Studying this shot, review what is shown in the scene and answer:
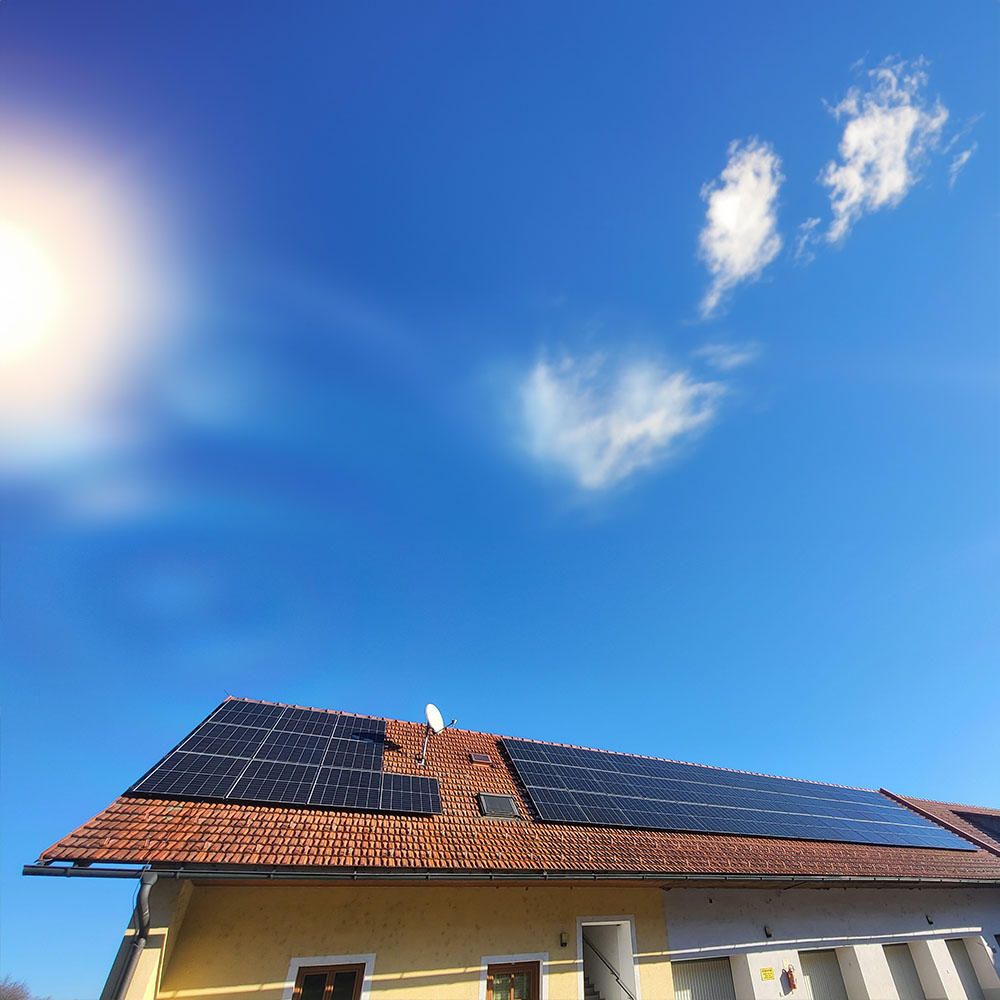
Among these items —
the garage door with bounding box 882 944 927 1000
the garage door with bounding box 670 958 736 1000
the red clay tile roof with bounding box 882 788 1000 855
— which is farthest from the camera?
the red clay tile roof with bounding box 882 788 1000 855

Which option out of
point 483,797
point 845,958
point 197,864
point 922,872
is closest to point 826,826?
point 922,872

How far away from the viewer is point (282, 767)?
10.5 meters

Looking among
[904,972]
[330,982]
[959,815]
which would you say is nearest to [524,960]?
[330,982]

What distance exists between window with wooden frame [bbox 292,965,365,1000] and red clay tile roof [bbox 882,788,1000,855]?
25.3m

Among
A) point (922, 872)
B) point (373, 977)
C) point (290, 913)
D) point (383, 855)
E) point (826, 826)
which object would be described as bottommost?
point (373, 977)

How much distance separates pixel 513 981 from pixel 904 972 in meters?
13.0

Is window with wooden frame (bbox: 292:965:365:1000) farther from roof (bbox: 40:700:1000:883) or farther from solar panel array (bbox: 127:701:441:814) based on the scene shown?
solar panel array (bbox: 127:701:441:814)

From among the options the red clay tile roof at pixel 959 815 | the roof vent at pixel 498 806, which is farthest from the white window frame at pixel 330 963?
the red clay tile roof at pixel 959 815

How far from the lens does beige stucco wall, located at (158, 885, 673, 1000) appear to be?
7.96 metres

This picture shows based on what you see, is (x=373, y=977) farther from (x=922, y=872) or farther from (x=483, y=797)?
(x=922, y=872)

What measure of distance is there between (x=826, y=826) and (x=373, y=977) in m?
15.6

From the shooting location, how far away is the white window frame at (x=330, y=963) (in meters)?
8.09

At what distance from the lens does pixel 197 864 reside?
7500 mm

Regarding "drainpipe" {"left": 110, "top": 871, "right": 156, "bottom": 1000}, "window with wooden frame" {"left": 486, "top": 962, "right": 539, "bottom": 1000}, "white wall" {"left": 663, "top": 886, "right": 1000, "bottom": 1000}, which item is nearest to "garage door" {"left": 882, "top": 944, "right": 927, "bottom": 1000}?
"white wall" {"left": 663, "top": 886, "right": 1000, "bottom": 1000}
